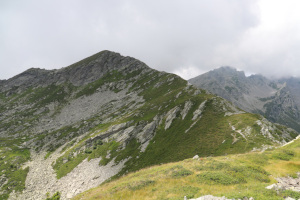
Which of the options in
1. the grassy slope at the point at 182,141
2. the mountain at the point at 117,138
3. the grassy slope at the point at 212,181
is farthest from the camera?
the mountain at the point at 117,138

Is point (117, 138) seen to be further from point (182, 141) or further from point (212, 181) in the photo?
point (212, 181)

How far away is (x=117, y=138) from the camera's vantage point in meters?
83.2

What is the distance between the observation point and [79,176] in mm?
64562

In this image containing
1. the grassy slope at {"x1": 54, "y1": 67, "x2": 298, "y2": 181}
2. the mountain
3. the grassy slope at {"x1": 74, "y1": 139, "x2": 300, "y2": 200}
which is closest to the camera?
the grassy slope at {"x1": 74, "y1": 139, "x2": 300, "y2": 200}

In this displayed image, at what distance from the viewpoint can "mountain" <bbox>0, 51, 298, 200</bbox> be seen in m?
57.1

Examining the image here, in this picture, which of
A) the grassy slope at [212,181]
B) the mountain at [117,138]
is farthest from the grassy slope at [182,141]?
the grassy slope at [212,181]

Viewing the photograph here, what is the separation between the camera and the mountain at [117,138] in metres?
57.1

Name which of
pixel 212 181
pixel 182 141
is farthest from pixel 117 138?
pixel 212 181

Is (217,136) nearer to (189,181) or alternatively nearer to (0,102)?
(189,181)

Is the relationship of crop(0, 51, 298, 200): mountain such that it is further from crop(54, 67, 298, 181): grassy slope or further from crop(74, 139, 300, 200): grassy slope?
crop(74, 139, 300, 200): grassy slope

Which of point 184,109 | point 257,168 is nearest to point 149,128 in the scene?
point 184,109

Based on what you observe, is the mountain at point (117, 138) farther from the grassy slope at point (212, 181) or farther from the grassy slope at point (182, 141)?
the grassy slope at point (212, 181)

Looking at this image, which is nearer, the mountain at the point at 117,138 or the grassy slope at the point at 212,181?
the grassy slope at the point at 212,181

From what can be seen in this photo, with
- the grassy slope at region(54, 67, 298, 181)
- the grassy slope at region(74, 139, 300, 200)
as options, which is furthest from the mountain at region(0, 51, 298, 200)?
the grassy slope at region(74, 139, 300, 200)
